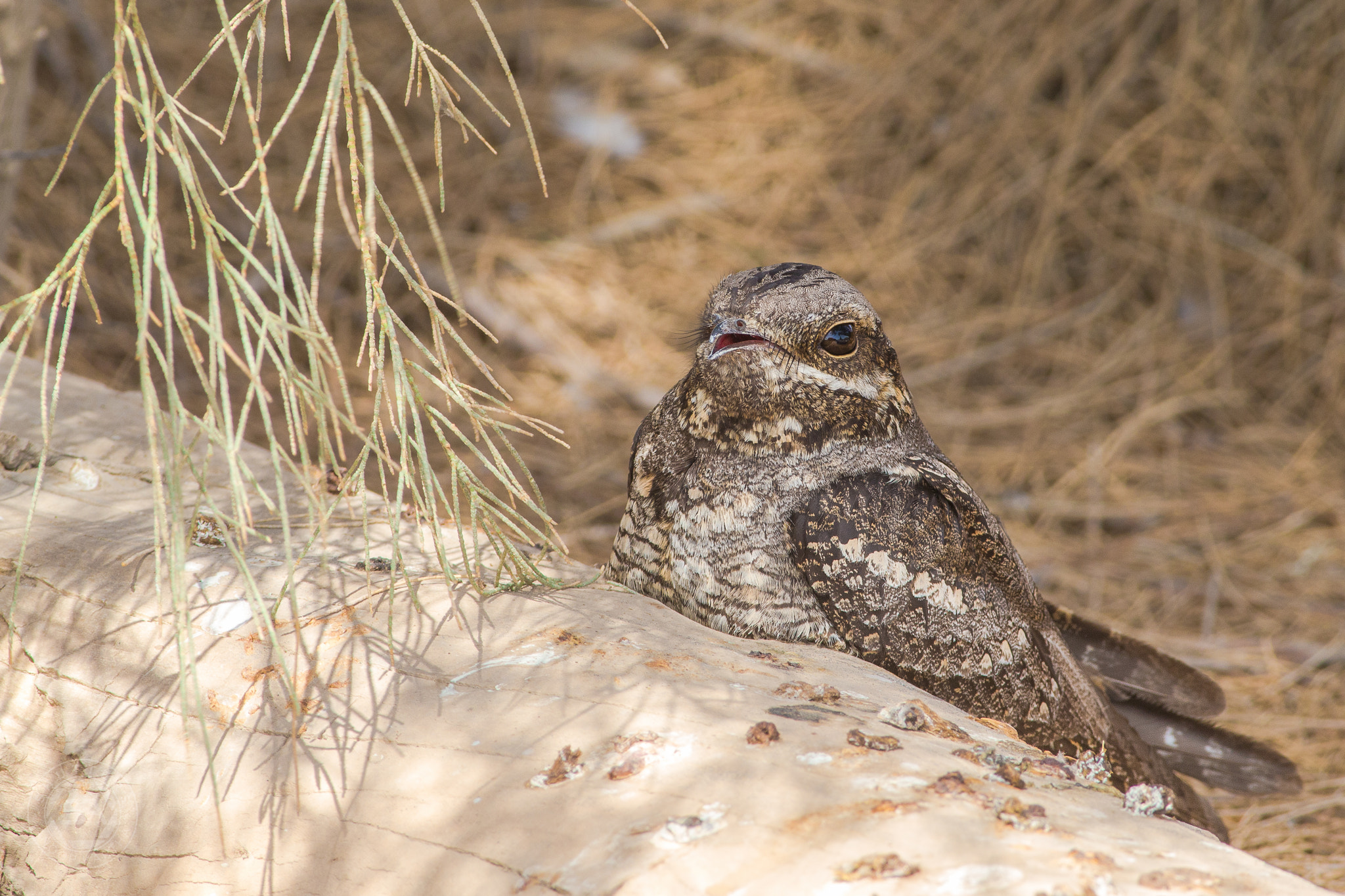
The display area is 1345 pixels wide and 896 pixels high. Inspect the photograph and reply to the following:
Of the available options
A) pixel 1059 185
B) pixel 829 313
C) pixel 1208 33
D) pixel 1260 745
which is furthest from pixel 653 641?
pixel 1208 33

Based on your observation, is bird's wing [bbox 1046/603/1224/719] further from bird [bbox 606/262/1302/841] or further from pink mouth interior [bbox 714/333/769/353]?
pink mouth interior [bbox 714/333/769/353]

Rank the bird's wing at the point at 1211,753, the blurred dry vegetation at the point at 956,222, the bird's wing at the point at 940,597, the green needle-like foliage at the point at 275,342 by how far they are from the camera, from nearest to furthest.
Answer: the green needle-like foliage at the point at 275,342, the bird's wing at the point at 940,597, the bird's wing at the point at 1211,753, the blurred dry vegetation at the point at 956,222

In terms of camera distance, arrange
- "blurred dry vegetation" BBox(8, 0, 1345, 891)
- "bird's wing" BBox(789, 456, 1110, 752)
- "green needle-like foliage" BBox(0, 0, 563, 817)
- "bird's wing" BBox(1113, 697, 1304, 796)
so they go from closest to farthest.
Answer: "green needle-like foliage" BBox(0, 0, 563, 817), "bird's wing" BBox(789, 456, 1110, 752), "bird's wing" BBox(1113, 697, 1304, 796), "blurred dry vegetation" BBox(8, 0, 1345, 891)

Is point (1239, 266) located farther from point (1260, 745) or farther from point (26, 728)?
point (26, 728)

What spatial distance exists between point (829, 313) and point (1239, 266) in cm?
398

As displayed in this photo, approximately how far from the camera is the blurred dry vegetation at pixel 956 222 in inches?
177

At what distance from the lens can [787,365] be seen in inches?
89.3

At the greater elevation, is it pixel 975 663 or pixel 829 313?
pixel 829 313

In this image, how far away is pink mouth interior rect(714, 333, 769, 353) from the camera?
2260 mm

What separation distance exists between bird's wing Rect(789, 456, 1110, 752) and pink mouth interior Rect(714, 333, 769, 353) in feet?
1.19

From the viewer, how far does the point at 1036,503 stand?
14.6 feet

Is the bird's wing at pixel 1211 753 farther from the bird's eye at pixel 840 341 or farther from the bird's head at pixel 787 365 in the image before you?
the bird's eye at pixel 840 341

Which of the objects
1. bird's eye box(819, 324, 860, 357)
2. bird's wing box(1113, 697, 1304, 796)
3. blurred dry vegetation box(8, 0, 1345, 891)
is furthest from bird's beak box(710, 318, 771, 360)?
blurred dry vegetation box(8, 0, 1345, 891)

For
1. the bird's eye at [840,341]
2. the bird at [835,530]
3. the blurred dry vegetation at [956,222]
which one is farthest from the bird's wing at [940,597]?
the blurred dry vegetation at [956,222]
